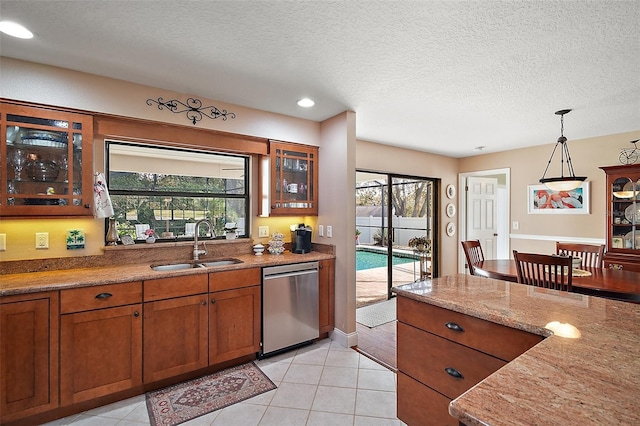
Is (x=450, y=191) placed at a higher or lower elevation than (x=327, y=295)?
higher

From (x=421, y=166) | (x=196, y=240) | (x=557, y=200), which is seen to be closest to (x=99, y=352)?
(x=196, y=240)

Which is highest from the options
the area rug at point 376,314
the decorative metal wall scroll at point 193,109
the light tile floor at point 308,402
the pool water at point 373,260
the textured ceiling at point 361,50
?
the textured ceiling at point 361,50

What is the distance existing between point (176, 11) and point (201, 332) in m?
2.22

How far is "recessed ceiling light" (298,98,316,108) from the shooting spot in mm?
2834

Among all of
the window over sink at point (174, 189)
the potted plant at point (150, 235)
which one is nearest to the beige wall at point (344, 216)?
the window over sink at point (174, 189)

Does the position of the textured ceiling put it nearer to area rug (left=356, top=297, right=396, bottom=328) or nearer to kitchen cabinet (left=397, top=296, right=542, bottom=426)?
kitchen cabinet (left=397, top=296, right=542, bottom=426)

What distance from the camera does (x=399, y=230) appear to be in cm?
603

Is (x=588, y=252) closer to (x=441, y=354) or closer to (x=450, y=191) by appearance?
(x=450, y=191)

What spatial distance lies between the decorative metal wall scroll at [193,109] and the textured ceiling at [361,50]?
0.11 meters

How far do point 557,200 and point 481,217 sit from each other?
1.31 meters

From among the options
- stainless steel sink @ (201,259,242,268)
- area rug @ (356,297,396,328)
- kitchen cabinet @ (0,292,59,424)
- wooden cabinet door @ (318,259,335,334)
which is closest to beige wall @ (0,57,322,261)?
kitchen cabinet @ (0,292,59,424)

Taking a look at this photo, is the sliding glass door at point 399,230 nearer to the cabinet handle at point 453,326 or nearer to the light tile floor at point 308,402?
the light tile floor at point 308,402

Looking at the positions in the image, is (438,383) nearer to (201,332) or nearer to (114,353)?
(201,332)

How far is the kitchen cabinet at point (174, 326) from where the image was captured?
7.36 feet
